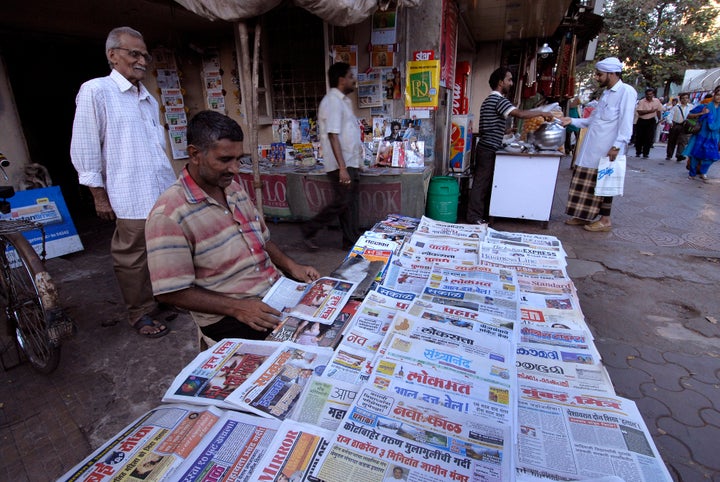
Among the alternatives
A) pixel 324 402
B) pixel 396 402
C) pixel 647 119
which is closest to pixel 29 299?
pixel 324 402

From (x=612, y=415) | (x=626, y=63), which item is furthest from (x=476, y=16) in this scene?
(x=626, y=63)

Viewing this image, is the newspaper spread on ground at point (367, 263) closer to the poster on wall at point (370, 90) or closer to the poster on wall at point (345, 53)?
the poster on wall at point (370, 90)

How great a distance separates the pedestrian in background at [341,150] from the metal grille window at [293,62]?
4.48ft

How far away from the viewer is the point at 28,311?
213cm

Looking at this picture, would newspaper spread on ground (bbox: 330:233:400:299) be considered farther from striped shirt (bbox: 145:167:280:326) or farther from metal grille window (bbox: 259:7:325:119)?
metal grille window (bbox: 259:7:325:119)

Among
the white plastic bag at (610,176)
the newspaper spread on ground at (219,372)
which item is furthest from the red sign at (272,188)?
the white plastic bag at (610,176)

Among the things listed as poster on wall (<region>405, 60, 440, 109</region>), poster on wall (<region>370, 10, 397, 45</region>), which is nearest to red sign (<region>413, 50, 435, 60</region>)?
poster on wall (<region>405, 60, 440, 109</region>)

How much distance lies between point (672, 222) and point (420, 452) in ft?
18.1

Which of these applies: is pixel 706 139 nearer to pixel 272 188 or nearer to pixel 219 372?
pixel 272 188

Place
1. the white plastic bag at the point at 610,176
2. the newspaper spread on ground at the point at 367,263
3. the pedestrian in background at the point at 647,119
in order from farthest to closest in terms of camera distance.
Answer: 1. the pedestrian in background at the point at 647,119
2. the white plastic bag at the point at 610,176
3. the newspaper spread on ground at the point at 367,263

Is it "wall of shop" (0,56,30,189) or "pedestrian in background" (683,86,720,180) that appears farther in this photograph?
"pedestrian in background" (683,86,720,180)

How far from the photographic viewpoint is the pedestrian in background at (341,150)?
11.1 feet

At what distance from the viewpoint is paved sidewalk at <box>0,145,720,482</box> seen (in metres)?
1.75

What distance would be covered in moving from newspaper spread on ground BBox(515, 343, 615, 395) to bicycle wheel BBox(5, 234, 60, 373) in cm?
233
